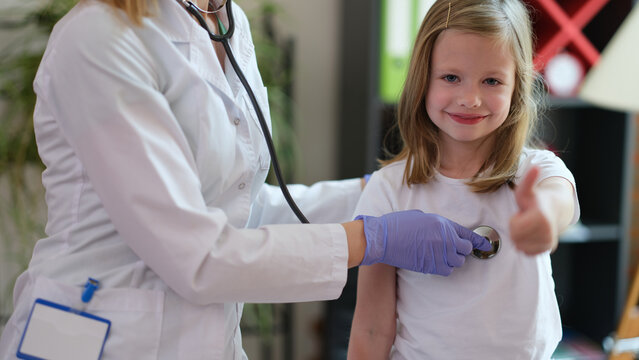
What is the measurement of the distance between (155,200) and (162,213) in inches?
0.9

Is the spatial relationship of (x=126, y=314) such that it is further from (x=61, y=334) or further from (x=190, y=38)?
(x=190, y=38)

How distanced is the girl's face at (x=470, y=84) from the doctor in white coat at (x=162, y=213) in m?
0.20

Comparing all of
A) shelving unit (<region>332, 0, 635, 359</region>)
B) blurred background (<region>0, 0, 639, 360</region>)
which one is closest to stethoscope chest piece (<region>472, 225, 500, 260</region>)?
blurred background (<region>0, 0, 639, 360</region>)

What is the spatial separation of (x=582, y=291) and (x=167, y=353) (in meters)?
2.00

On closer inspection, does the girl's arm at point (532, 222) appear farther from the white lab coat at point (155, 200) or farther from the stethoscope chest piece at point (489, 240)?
the white lab coat at point (155, 200)

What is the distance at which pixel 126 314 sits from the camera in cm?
95

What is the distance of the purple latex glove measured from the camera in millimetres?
993

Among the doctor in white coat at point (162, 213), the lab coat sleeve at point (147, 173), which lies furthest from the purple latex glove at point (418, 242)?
the lab coat sleeve at point (147, 173)

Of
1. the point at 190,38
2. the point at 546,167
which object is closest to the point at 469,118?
the point at 546,167

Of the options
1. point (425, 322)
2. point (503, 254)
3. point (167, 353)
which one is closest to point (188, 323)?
point (167, 353)

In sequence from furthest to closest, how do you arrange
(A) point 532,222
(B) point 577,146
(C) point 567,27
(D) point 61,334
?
(B) point 577,146, (C) point 567,27, (D) point 61,334, (A) point 532,222

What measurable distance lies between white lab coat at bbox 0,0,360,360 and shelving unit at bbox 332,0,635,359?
1030 mm

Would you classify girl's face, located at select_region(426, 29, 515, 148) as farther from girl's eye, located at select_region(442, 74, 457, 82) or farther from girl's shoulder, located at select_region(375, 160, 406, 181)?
girl's shoulder, located at select_region(375, 160, 406, 181)

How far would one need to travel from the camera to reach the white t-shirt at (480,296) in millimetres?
1027
